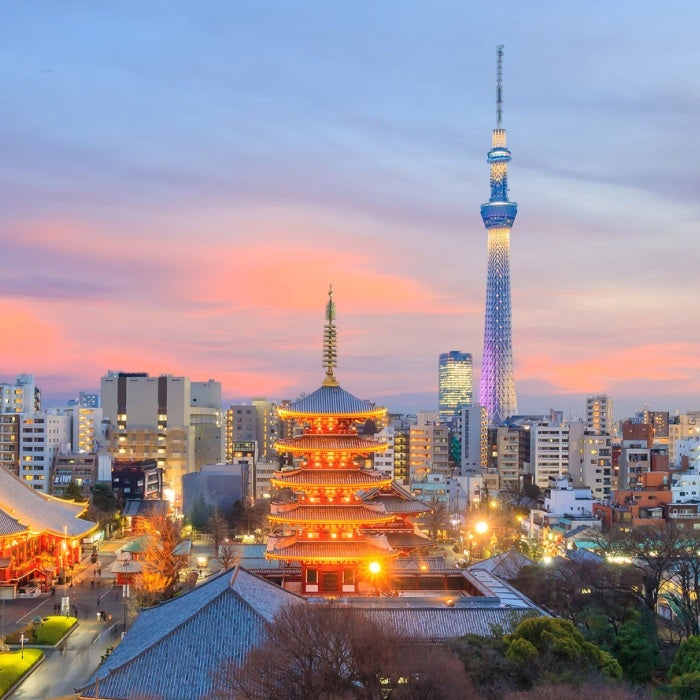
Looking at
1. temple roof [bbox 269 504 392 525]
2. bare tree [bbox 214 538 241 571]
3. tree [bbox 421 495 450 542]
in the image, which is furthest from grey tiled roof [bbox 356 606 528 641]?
tree [bbox 421 495 450 542]

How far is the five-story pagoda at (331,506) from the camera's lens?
115 ft

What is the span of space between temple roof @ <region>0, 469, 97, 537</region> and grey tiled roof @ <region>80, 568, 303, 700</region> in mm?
22278

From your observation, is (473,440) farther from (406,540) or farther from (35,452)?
(406,540)

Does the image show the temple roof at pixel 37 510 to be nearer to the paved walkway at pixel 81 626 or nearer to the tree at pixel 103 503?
the paved walkway at pixel 81 626

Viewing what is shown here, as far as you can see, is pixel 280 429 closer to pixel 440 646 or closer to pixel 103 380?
pixel 103 380

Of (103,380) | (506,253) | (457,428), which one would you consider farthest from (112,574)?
(506,253)

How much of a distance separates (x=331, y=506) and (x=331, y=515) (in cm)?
43

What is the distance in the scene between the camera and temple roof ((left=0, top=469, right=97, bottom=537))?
46.4m

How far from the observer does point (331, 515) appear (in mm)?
35344

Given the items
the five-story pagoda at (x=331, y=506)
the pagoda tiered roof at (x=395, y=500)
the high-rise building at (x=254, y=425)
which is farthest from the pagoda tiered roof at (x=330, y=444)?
the high-rise building at (x=254, y=425)

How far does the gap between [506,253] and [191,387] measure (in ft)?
135

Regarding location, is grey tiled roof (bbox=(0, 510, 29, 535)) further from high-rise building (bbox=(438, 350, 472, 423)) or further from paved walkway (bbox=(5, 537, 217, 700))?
high-rise building (bbox=(438, 350, 472, 423))

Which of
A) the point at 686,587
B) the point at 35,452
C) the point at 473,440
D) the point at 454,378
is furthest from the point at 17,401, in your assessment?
the point at 454,378

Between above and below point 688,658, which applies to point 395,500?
above
